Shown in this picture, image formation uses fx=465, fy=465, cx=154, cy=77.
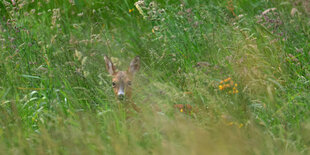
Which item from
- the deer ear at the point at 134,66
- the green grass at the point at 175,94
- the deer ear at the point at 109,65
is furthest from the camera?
the deer ear at the point at 134,66

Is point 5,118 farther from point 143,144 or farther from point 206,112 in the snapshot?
point 206,112

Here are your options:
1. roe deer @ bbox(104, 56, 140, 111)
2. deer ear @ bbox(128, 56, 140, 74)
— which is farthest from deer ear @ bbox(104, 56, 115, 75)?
deer ear @ bbox(128, 56, 140, 74)

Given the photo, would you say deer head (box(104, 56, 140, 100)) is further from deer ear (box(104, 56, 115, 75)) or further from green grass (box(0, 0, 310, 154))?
green grass (box(0, 0, 310, 154))

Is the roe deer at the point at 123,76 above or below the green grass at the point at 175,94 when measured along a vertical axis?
below

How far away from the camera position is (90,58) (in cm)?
559

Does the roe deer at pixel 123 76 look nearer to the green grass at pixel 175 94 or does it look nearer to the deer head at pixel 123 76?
the deer head at pixel 123 76

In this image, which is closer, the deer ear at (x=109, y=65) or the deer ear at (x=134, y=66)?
the deer ear at (x=109, y=65)

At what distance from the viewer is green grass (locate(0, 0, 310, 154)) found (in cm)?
318

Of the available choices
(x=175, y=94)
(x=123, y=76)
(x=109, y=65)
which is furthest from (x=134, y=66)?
(x=175, y=94)

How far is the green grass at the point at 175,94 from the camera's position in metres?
3.18

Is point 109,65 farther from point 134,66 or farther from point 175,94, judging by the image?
point 175,94

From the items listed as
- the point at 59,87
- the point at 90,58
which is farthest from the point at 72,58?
the point at 59,87

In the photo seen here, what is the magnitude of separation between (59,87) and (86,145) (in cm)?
191

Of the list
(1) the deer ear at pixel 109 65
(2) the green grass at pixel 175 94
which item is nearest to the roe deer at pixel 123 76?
(1) the deer ear at pixel 109 65
